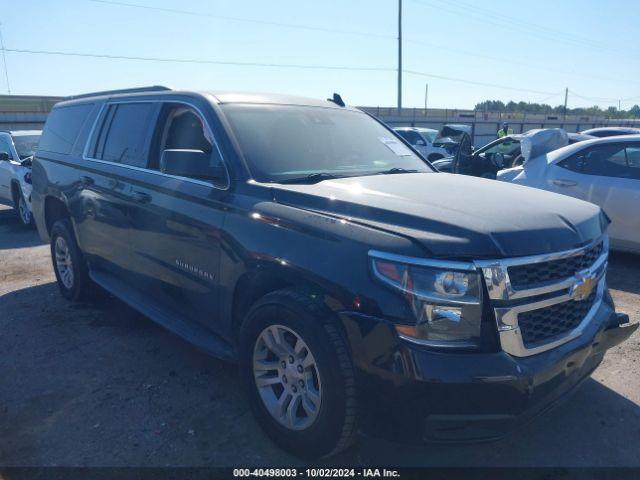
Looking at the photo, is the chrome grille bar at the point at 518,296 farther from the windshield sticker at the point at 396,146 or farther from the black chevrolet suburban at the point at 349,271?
the windshield sticker at the point at 396,146

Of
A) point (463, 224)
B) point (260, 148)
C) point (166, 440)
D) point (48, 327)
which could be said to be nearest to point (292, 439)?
point (166, 440)

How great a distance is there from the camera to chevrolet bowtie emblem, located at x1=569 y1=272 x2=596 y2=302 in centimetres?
264

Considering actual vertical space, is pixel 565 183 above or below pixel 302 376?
above

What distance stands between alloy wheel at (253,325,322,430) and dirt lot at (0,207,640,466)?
26cm

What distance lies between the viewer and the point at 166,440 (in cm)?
305

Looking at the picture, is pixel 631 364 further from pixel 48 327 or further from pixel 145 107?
pixel 48 327

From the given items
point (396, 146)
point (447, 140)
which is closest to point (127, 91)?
point (396, 146)

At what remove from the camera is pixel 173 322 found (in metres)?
3.74

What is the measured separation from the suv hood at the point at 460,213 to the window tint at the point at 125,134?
67.1 inches

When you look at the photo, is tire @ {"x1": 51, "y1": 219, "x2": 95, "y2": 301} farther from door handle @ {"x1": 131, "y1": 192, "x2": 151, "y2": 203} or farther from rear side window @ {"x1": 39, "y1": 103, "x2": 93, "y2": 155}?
door handle @ {"x1": 131, "y1": 192, "x2": 151, "y2": 203}

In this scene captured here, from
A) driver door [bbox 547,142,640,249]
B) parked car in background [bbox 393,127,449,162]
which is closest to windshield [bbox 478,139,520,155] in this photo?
driver door [bbox 547,142,640,249]

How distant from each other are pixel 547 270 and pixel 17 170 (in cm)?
1006

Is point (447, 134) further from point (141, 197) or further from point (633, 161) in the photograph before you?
point (141, 197)

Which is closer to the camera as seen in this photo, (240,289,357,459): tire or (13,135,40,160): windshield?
(240,289,357,459): tire
